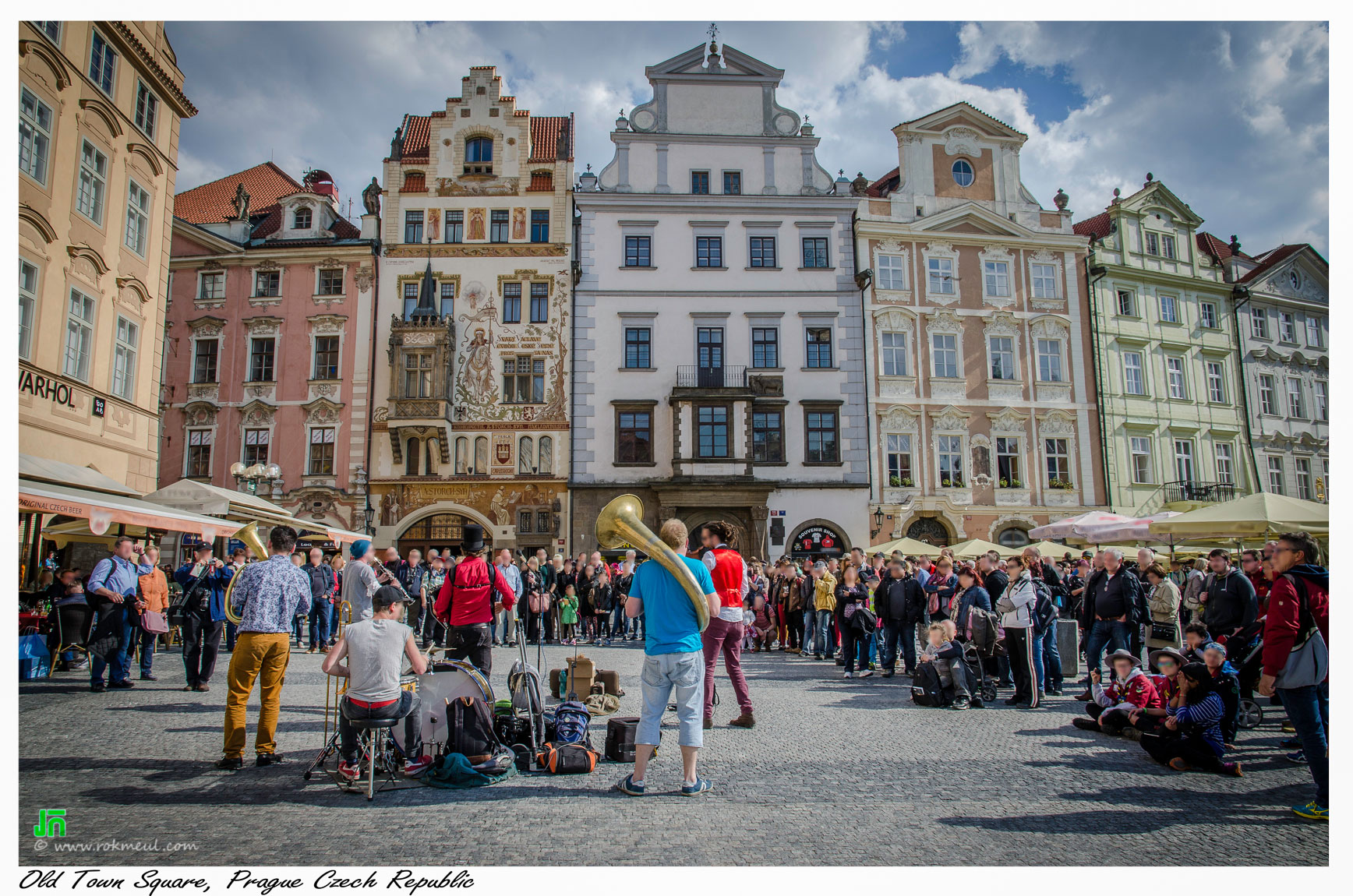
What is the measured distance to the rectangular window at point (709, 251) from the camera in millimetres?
29734

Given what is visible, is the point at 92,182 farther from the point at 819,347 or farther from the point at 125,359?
the point at 819,347

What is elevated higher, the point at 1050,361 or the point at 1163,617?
the point at 1050,361

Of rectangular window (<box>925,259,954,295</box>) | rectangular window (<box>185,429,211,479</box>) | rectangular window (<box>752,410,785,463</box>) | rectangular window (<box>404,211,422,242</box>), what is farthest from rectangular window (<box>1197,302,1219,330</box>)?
rectangular window (<box>185,429,211,479</box>)

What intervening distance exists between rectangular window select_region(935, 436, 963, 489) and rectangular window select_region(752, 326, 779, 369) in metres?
6.50

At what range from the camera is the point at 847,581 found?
41.4 ft

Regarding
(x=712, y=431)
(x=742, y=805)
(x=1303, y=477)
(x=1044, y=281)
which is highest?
(x=1044, y=281)

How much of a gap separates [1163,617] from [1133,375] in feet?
79.2

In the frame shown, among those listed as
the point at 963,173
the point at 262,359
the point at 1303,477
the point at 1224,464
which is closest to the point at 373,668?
the point at 262,359

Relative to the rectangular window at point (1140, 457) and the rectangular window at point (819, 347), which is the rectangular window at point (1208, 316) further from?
the rectangular window at point (819, 347)

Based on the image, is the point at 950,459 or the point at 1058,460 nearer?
the point at 950,459

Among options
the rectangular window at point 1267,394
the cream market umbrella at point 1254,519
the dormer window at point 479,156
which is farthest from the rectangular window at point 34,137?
the rectangular window at point 1267,394

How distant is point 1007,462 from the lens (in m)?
29.6

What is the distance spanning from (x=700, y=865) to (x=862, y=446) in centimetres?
2537

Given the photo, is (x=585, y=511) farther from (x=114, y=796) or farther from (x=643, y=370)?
(x=114, y=796)
